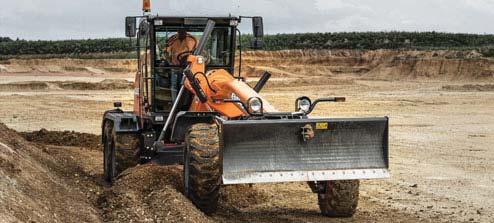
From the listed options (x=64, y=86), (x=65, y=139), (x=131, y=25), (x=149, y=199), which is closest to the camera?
(x=149, y=199)

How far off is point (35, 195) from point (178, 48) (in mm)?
4060

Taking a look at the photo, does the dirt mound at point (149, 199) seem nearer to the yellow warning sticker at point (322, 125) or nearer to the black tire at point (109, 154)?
the black tire at point (109, 154)

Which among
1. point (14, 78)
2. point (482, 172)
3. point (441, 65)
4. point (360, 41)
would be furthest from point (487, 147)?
point (360, 41)

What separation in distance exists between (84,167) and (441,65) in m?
44.8

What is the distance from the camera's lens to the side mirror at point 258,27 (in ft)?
41.6

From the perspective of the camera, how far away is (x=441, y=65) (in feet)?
188

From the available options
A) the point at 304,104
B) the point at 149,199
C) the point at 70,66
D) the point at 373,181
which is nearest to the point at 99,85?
the point at 70,66

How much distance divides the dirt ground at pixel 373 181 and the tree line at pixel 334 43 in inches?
1264

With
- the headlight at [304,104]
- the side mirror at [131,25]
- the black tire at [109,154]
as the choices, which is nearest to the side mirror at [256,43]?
the headlight at [304,104]

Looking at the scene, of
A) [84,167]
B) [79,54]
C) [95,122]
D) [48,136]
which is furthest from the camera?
[79,54]

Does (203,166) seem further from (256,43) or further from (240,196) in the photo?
(256,43)

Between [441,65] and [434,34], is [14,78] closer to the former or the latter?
[441,65]

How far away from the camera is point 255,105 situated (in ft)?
35.7

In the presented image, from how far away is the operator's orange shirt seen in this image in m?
13.1
